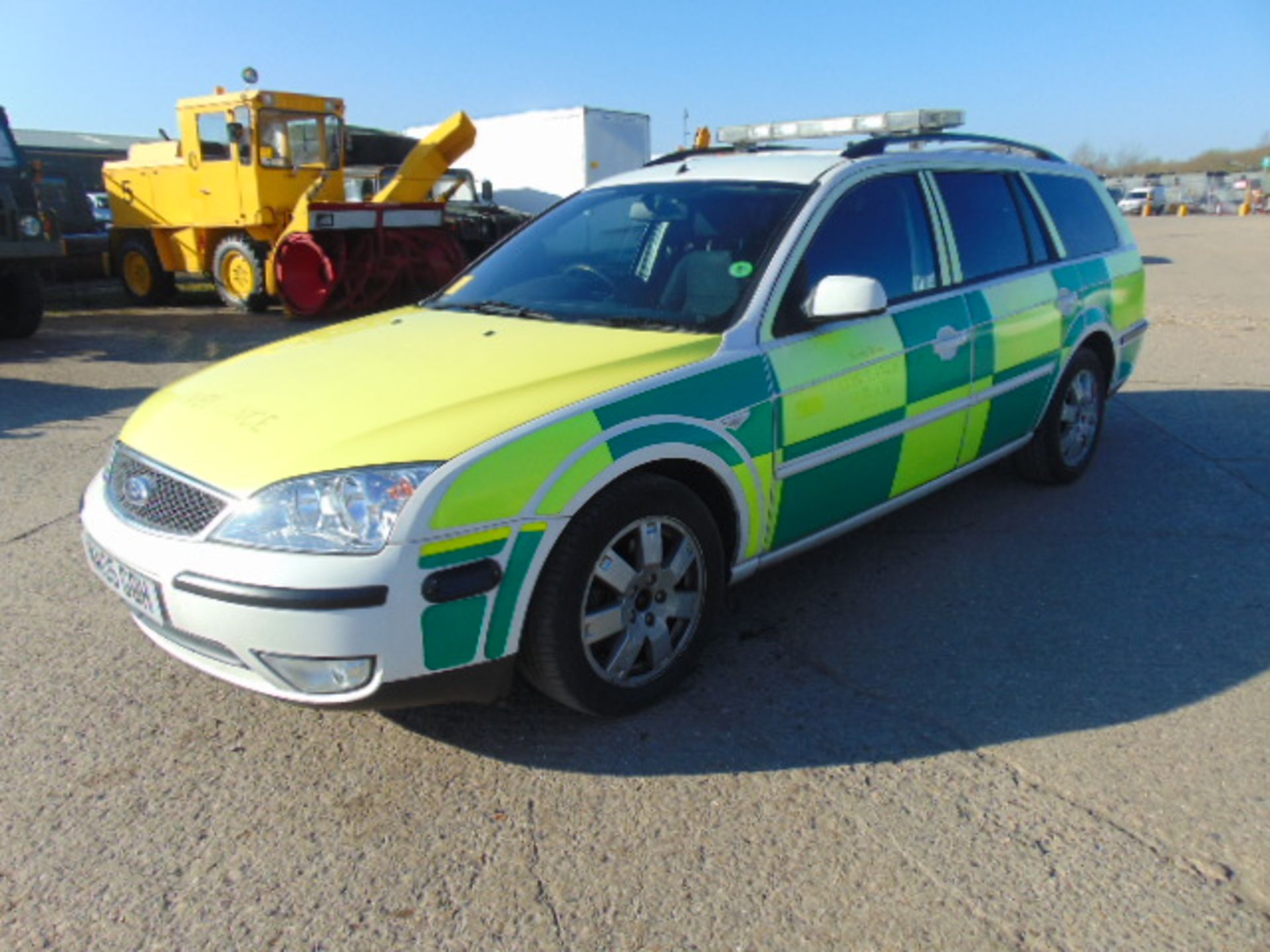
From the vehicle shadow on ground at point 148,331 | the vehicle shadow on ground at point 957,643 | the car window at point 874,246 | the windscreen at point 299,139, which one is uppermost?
the windscreen at point 299,139

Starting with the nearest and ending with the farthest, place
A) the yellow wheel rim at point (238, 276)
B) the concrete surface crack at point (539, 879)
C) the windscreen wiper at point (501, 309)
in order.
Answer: the concrete surface crack at point (539, 879), the windscreen wiper at point (501, 309), the yellow wheel rim at point (238, 276)

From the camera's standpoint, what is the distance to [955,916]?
2227mm

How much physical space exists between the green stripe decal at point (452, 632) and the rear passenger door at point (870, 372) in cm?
116

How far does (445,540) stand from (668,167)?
2.33 meters

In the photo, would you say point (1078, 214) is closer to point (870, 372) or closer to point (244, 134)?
point (870, 372)

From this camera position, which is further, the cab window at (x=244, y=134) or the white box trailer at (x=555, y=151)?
the white box trailer at (x=555, y=151)

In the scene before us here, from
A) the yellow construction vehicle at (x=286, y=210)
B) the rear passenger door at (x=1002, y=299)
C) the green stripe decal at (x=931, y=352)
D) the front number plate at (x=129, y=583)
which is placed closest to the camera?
the front number plate at (x=129, y=583)

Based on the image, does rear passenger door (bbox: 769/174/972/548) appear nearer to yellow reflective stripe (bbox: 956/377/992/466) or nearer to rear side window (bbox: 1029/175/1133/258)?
yellow reflective stripe (bbox: 956/377/992/466)

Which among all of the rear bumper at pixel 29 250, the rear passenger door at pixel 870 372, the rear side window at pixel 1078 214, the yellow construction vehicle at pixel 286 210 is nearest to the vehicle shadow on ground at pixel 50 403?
the rear bumper at pixel 29 250

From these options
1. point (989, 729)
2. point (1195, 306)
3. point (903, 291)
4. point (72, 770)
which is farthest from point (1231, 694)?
point (1195, 306)

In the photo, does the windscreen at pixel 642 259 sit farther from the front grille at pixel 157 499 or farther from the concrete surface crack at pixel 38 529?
the concrete surface crack at pixel 38 529

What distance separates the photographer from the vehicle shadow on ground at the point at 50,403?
695 cm

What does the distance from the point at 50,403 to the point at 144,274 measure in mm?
8491

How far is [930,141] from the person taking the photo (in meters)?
4.40
